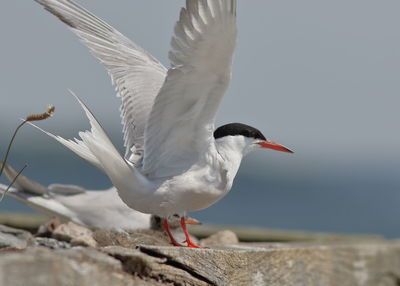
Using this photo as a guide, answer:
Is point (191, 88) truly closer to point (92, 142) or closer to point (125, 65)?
point (92, 142)

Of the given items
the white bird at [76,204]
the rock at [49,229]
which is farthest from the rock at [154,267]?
the white bird at [76,204]

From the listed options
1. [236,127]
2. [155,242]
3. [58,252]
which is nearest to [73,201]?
[155,242]

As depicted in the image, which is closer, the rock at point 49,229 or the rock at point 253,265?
the rock at point 253,265

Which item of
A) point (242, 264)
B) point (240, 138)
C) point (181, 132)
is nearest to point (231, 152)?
point (240, 138)

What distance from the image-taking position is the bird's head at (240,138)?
4.77 metres

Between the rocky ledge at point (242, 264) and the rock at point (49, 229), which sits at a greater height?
the rocky ledge at point (242, 264)

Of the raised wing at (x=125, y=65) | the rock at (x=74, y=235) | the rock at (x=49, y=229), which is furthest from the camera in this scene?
the rock at (x=49, y=229)

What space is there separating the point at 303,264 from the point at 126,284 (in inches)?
39.7

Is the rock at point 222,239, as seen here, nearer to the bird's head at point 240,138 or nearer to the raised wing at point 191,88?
the bird's head at point 240,138

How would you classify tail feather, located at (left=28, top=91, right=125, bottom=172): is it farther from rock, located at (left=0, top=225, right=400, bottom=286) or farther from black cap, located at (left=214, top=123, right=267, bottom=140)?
black cap, located at (left=214, top=123, right=267, bottom=140)

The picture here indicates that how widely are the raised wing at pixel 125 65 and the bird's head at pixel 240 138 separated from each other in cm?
51

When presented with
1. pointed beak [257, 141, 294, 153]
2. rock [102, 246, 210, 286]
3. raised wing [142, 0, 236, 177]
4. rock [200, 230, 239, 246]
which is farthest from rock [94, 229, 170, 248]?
rock [102, 246, 210, 286]

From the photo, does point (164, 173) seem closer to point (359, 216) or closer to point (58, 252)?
point (58, 252)

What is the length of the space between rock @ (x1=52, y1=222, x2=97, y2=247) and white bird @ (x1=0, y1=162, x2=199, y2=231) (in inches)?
43.0
